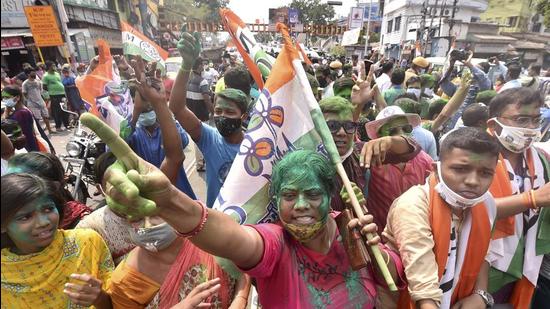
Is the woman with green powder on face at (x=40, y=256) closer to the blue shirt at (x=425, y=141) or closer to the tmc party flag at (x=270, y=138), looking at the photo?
the tmc party flag at (x=270, y=138)

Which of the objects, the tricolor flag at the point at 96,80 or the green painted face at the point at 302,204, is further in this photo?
the tricolor flag at the point at 96,80

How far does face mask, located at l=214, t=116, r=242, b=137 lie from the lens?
264 centimetres

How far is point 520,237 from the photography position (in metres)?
2.06

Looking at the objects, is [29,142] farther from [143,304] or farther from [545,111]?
[545,111]

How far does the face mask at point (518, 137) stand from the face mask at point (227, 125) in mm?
1754

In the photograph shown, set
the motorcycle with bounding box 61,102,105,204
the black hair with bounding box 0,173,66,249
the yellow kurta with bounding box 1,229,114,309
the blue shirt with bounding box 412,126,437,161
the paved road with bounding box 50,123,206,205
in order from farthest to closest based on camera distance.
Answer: the paved road with bounding box 50,123,206,205 → the motorcycle with bounding box 61,102,105,204 → the blue shirt with bounding box 412,126,437,161 → the yellow kurta with bounding box 1,229,114,309 → the black hair with bounding box 0,173,66,249

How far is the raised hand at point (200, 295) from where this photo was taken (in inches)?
59.1

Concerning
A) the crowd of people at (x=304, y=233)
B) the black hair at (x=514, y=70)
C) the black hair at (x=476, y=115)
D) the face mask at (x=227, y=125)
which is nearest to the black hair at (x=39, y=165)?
the crowd of people at (x=304, y=233)

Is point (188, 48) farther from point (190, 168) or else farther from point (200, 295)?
point (190, 168)

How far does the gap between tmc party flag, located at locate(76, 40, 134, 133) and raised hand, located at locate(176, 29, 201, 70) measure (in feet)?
4.01

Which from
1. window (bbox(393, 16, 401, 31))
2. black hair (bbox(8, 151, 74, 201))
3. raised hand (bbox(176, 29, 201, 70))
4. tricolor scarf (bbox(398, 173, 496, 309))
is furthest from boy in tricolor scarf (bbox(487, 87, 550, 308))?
window (bbox(393, 16, 401, 31))

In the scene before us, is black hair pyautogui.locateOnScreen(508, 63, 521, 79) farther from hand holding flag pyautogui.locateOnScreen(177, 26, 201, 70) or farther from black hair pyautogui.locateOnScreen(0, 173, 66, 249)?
black hair pyautogui.locateOnScreen(0, 173, 66, 249)

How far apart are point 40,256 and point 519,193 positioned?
2.50 m

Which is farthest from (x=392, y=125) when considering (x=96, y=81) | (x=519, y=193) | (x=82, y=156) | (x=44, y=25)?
(x=82, y=156)
